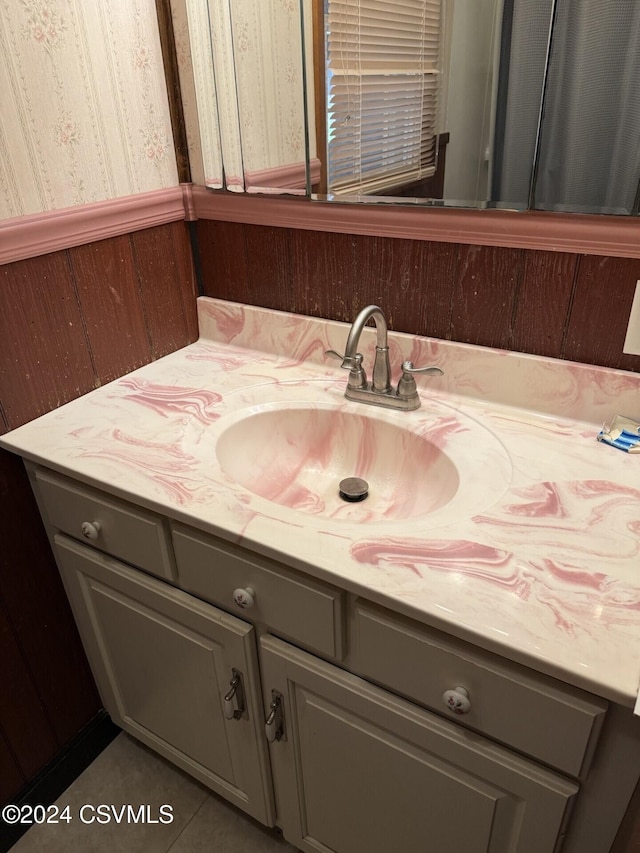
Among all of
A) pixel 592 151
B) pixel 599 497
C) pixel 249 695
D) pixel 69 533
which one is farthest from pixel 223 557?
pixel 592 151

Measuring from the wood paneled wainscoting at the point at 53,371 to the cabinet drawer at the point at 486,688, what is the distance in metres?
Answer: 0.70

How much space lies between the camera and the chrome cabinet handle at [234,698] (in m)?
0.97

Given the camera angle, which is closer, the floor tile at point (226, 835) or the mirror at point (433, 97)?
the mirror at point (433, 97)

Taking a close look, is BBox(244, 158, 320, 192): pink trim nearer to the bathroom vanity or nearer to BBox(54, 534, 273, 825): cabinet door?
the bathroom vanity

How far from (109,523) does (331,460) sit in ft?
1.35

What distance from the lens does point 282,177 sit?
1175 millimetres

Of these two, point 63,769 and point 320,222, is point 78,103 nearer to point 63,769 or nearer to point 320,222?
point 320,222

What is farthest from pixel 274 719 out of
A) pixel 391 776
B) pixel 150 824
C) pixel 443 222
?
pixel 443 222

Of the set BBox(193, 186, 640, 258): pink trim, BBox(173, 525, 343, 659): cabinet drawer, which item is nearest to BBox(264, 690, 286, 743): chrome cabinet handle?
BBox(173, 525, 343, 659): cabinet drawer

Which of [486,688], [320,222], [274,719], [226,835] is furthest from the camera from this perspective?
[226,835]

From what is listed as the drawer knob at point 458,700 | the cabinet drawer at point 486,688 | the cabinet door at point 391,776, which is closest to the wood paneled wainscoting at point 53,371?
the cabinet door at point 391,776

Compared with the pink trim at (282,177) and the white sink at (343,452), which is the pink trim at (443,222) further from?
the white sink at (343,452)

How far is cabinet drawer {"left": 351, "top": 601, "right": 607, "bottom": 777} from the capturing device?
64 cm

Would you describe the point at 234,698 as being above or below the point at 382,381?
below
